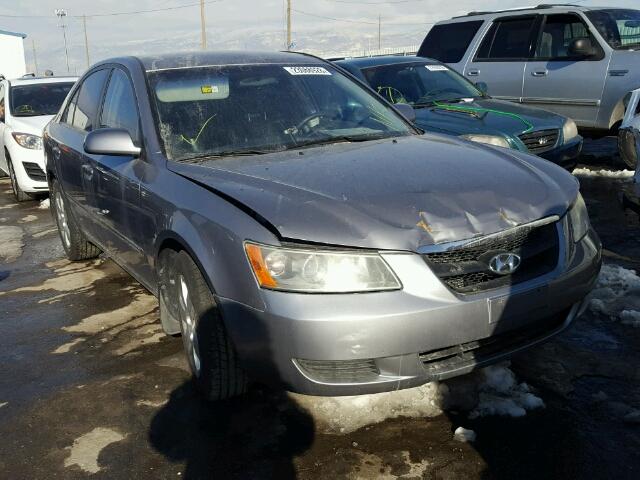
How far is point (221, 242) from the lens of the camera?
2760 millimetres

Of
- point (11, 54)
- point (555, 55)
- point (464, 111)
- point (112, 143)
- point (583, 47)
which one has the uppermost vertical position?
point (583, 47)

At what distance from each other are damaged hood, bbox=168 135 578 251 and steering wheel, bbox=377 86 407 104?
3948 mm

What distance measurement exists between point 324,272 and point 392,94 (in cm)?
526

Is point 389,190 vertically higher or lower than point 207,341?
higher

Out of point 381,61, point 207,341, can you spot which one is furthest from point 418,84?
point 207,341

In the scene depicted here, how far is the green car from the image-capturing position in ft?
20.8

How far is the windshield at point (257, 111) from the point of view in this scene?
359cm

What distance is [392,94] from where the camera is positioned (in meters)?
7.45

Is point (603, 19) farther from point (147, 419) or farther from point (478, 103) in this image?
point (147, 419)

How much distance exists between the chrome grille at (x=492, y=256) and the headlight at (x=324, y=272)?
0.65ft

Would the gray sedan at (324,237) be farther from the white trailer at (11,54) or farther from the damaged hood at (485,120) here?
the white trailer at (11,54)

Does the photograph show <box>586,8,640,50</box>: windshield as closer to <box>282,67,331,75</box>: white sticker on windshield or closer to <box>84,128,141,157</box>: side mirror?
<box>282,67,331,75</box>: white sticker on windshield

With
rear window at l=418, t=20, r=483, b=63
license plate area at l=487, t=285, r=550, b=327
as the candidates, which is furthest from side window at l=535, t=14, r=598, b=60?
license plate area at l=487, t=285, r=550, b=327

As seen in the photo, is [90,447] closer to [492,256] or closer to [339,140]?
[492,256]
